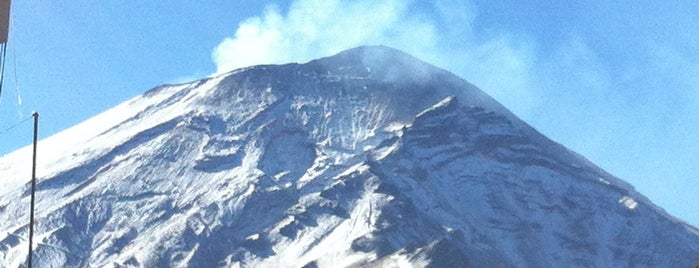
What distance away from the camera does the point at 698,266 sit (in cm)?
2250

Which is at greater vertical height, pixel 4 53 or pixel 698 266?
pixel 4 53

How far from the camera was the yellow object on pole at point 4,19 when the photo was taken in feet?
44.6

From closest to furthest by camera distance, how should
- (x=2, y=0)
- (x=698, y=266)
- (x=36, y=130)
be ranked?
(x=2, y=0), (x=36, y=130), (x=698, y=266)

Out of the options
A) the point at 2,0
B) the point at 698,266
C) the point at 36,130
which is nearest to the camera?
the point at 2,0

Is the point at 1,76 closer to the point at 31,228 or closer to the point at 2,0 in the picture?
the point at 2,0

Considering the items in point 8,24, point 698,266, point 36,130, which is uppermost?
point 8,24


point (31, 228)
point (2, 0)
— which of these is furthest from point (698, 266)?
point (2, 0)

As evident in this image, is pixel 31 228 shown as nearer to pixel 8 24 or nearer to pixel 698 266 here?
pixel 8 24

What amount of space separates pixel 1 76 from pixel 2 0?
0.95 m

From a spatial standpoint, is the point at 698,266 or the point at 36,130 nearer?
the point at 36,130

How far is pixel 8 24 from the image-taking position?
13812 mm

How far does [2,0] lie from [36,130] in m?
1.83

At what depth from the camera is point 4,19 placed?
13719mm

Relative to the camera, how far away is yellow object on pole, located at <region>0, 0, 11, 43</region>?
535 inches
